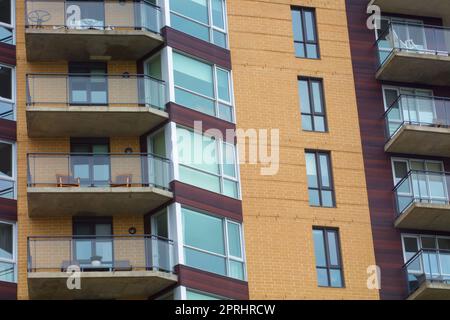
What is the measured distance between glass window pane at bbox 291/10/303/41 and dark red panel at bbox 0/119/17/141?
10133 millimetres

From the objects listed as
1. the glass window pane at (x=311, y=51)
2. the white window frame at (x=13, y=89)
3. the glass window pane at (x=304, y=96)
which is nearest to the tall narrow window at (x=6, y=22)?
the white window frame at (x=13, y=89)

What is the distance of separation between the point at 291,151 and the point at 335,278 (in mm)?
4362

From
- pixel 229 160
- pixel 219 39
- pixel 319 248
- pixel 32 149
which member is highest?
pixel 219 39

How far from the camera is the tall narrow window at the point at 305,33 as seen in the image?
52.6m

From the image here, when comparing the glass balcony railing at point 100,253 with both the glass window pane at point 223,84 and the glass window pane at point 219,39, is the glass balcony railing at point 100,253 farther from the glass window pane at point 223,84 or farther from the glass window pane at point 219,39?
the glass window pane at point 219,39

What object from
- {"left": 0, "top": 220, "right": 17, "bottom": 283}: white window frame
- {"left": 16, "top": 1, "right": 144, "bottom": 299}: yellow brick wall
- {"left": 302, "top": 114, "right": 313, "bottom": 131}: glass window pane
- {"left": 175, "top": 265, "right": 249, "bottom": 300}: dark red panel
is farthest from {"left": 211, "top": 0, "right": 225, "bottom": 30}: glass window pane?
{"left": 0, "top": 220, "right": 17, "bottom": 283}: white window frame

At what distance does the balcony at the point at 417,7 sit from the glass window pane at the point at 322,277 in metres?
10.2

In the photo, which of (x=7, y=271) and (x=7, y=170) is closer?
(x=7, y=271)

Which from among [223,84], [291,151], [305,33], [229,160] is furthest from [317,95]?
[229,160]

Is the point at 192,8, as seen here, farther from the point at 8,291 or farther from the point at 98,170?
the point at 8,291

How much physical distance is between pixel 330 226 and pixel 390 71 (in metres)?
6.35

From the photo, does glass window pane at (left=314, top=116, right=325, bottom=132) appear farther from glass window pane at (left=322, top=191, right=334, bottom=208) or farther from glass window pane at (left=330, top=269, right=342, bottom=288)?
glass window pane at (left=330, top=269, right=342, bottom=288)

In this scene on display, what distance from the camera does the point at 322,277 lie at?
48.9 meters

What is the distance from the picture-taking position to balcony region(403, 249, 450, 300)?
48.6 meters
